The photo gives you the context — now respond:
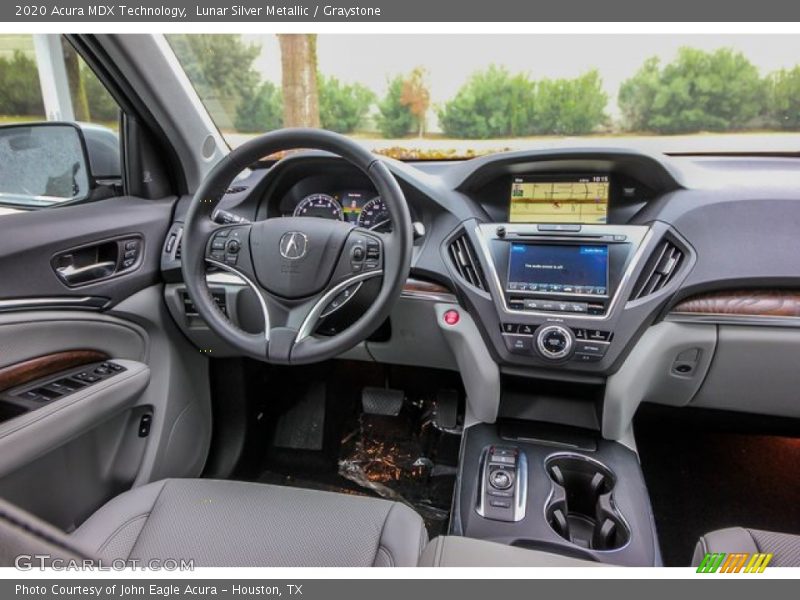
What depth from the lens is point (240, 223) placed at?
5.00ft

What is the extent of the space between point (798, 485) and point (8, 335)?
9.43 ft

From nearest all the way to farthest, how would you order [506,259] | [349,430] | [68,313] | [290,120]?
[68,313] < [506,259] < [290,120] < [349,430]

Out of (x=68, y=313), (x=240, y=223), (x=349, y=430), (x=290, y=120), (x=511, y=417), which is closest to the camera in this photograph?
(x=68, y=313)

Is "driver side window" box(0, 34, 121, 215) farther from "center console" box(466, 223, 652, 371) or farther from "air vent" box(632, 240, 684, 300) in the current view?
"air vent" box(632, 240, 684, 300)

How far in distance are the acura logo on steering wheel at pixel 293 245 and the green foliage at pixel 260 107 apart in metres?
0.70

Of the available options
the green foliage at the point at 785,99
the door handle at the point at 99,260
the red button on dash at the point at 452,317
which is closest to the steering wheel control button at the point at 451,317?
the red button on dash at the point at 452,317

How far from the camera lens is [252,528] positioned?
1.14m

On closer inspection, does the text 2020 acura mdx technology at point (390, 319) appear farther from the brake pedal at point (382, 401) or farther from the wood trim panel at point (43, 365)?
the brake pedal at point (382, 401)

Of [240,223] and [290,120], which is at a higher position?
[290,120]

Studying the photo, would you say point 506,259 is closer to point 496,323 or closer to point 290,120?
point 496,323

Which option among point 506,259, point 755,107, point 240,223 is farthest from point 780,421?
point 240,223

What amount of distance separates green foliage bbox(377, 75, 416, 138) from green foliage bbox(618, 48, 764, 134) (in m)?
0.77

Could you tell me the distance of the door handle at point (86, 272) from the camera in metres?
1.45

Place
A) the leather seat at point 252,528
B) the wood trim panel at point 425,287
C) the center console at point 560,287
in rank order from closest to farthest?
the leather seat at point 252,528, the center console at point 560,287, the wood trim panel at point 425,287
